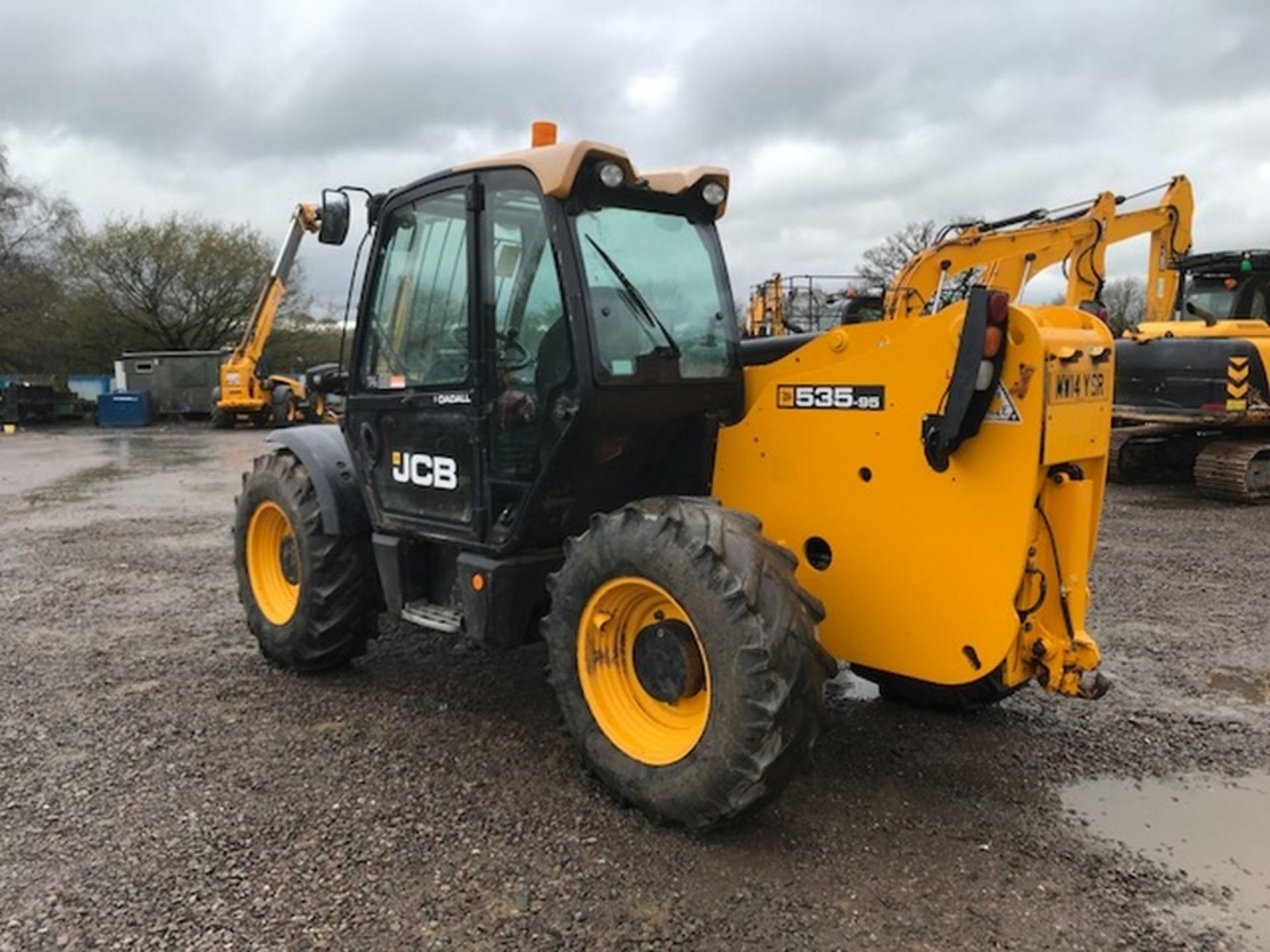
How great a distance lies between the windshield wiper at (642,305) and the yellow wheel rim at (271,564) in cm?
243

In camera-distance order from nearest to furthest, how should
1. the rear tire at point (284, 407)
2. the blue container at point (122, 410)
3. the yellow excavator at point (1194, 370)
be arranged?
the yellow excavator at point (1194, 370), the rear tire at point (284, 407), the blue container at point (122, 410)

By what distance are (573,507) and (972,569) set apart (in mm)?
1582

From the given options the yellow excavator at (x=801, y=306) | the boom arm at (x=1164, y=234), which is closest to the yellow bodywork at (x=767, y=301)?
the yellow excavator at (x=801, y=306)

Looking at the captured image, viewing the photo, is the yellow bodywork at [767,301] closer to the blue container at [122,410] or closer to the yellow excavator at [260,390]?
the yellow excavator at [260,390]

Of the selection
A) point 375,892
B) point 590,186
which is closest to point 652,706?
point 375,892

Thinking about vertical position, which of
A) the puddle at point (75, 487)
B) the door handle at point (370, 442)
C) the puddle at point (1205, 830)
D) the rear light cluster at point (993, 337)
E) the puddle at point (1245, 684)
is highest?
the rear light cluster at point (993, 337)

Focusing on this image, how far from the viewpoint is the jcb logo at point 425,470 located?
14.3 ft

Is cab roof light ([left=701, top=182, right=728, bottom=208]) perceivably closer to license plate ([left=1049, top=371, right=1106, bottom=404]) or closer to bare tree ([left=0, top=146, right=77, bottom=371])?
license plate ([left=1049, top=371, right=1106, bottom=404])

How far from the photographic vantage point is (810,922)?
299 centimetres

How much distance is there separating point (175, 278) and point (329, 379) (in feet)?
114

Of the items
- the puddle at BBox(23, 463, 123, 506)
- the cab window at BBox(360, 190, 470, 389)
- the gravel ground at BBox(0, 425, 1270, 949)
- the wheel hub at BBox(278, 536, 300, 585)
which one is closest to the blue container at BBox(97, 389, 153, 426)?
the puddle at BBox(23, 463, 123, 506)

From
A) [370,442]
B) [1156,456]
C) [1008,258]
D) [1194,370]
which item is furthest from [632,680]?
[1156,456]

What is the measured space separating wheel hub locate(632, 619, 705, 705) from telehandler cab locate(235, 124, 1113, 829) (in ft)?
0.03

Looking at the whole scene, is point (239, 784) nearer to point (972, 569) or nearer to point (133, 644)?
point (133, 644)
